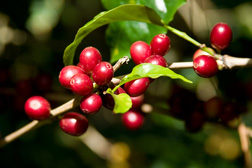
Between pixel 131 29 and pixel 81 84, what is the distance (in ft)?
1.57

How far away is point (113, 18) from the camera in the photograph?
101 centimetres

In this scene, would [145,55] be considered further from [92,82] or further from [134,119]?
[134,119]

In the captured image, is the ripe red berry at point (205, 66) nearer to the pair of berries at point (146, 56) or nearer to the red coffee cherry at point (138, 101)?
the pair of berries at point (146, 56)

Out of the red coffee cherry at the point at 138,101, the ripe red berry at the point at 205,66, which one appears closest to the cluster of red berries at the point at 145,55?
the ripe red berry at the point at 205,66

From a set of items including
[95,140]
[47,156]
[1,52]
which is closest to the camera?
[1,52]

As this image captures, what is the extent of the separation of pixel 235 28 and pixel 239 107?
1.10 meters

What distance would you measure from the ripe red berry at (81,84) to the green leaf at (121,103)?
0.06 meters

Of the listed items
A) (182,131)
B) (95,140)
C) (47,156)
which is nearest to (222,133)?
(182,131)

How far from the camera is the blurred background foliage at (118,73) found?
1.68 metres

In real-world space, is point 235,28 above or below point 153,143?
above

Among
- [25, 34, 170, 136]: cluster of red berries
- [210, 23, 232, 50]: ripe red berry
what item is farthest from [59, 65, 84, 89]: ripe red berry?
[210, 23, 232, 50]: ripe red berry

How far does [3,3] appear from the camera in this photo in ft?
5.93

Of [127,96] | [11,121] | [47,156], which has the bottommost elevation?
[47,156]

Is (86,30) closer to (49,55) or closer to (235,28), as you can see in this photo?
(49,55)
